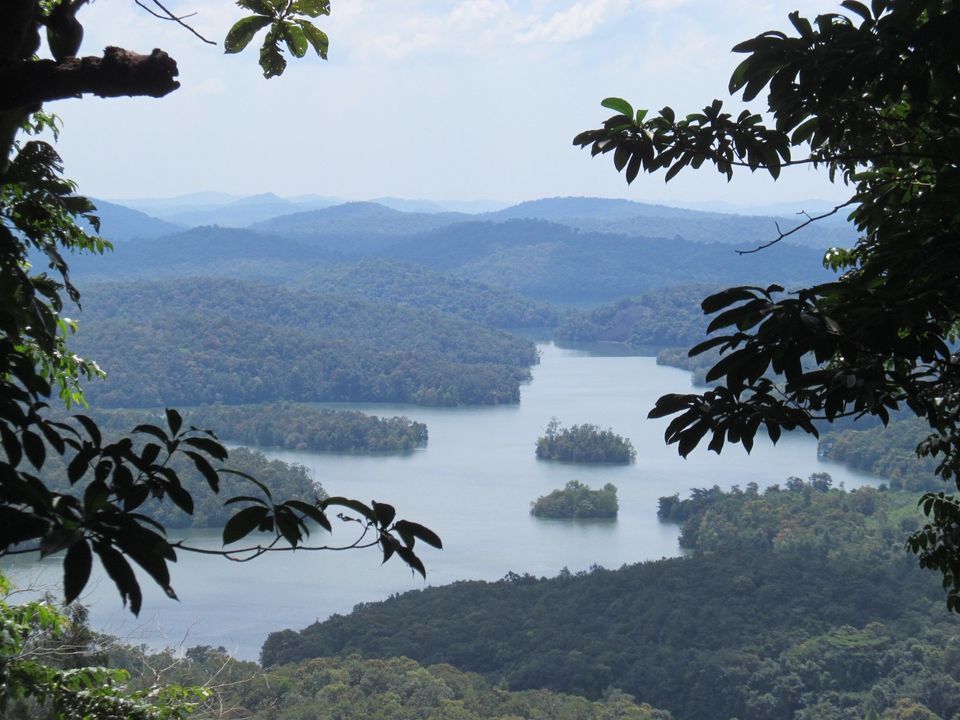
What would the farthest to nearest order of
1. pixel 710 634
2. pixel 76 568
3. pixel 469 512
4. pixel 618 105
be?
pixel 469 512
pixel 710 634
pixel 618 105
pixel 76 568

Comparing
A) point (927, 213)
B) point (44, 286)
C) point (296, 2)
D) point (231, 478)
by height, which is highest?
point (296, 2)

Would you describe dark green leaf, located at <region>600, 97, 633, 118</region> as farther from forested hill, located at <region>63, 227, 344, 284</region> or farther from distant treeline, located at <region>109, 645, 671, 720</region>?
forested hill, located at <region>63, 227, 344, 284</region>

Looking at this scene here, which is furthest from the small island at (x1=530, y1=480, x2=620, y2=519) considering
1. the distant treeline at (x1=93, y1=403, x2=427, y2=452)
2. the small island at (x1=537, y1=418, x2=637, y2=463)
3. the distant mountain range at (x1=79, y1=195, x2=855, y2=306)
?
the distant mountain range at (x1=79, y1=195, x2=855, y2=306)

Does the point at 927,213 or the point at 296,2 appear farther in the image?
the point at 927,213

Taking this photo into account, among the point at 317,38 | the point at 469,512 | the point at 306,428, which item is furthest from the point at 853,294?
the point at 306,428

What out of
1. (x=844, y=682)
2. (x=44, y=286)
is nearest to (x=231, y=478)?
(x=844, y=682)

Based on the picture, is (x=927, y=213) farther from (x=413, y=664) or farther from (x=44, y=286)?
(x=413, y=664)

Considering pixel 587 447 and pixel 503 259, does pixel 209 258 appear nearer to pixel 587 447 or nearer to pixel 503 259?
pixel 503 259
